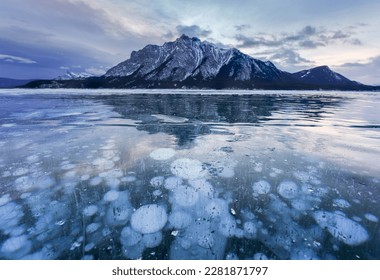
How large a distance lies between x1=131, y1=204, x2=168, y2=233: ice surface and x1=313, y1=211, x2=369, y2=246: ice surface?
321 cm

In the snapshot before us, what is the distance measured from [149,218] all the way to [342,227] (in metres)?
3.85

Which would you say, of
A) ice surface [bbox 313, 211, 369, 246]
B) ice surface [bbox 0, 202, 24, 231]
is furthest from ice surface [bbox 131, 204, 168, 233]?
ice surface [bbox 313, 211, 369, 246]

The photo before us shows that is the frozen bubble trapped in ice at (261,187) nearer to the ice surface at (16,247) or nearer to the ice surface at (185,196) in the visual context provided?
the ice surface at (185,196)

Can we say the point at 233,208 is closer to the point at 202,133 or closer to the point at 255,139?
the point at 255,139

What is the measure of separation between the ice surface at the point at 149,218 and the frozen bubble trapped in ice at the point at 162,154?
2914 mm

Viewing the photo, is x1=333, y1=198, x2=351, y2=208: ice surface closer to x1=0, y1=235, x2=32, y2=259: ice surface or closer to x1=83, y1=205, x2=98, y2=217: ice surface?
x1=83, y1=205, x2=98, y2=217: ice surface

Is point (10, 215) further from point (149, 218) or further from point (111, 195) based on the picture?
point (149, 218)

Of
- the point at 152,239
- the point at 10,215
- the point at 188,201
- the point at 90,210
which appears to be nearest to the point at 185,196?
the point at 188,201

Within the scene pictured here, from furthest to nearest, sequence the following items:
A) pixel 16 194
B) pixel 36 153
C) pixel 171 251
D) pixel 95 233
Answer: pixel 36 153, pixel 16 194, pixel 95 233, pixel 171 251

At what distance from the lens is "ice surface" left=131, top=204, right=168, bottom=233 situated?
4.03 meters

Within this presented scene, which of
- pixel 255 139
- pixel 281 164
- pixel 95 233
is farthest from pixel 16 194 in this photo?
pixel 255 139

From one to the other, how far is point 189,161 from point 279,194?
3055 millimetres

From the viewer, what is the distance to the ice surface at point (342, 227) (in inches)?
149

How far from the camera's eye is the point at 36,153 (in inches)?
305
